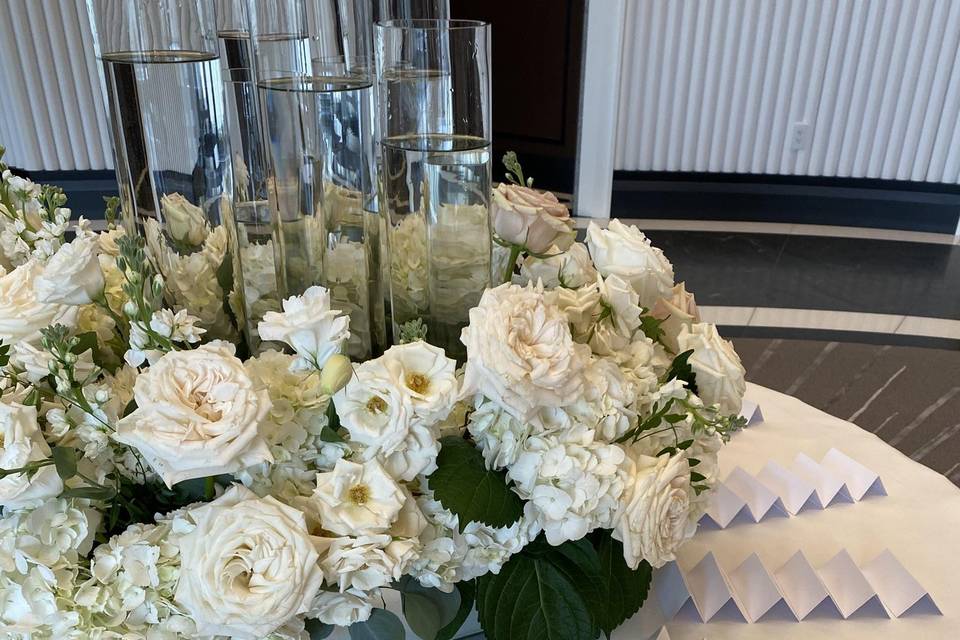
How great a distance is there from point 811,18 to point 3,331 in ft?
13.2

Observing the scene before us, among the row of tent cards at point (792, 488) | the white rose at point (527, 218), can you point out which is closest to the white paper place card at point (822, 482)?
the row of tent cards at point (792, 488)

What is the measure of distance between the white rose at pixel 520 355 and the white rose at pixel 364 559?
4.9 inches

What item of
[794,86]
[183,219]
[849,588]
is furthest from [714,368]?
[794,86]

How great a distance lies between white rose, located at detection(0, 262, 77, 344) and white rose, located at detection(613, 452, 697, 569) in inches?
18.4

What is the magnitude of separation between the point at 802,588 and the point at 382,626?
1.56ft

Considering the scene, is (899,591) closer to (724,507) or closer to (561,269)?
(724,507)

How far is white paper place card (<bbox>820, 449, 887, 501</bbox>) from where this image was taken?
1036 mm

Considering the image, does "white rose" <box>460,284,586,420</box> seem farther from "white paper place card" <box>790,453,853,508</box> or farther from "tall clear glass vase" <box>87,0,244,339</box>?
"white paper place card" <box>790,453,853,508</box>

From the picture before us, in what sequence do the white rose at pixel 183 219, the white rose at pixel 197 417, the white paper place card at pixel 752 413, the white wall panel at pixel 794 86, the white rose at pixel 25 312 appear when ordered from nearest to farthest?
the white rose at pixel 197 417, the white rose at pixel 25 312, the white rose at pixel 183 219, the white paper place card at pixel 752 413, the white wall panel at pixel 794 86

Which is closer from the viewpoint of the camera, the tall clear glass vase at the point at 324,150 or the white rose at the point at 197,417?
the white rose at the point at 197,417

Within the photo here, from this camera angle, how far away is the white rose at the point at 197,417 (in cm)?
52

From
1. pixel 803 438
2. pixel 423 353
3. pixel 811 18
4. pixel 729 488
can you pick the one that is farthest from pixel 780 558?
pixel 811 18

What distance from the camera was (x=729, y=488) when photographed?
1.00 metres

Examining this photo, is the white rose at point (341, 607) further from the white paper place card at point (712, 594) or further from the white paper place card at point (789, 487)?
the white paper place card at point (789, 487)
